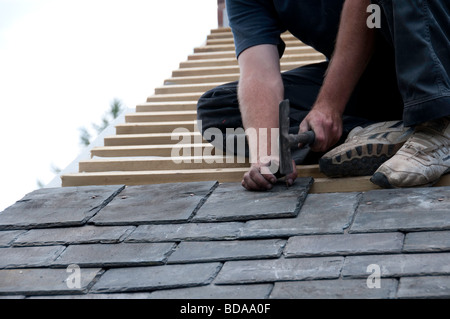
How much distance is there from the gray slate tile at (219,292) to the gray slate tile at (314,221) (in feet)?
0.88

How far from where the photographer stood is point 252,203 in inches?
69.1

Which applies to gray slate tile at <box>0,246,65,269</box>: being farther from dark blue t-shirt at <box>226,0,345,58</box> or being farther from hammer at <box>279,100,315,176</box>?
dark blue t-shirt at <box>226,0,345,58</box>

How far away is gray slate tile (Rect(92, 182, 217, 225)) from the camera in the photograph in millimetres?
1742

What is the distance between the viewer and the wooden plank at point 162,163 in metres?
2.31

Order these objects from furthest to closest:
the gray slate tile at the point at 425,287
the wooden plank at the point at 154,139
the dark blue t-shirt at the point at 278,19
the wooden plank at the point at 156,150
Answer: the wooden plank at the point at 154,139
the wooden plank at the point at 156,150
the dark blue t-shirt at the point at 278,19
the gray slate tile at the point at 425,287

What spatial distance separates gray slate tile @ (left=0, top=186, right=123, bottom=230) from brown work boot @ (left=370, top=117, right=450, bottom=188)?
87cm

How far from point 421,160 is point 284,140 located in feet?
1.40

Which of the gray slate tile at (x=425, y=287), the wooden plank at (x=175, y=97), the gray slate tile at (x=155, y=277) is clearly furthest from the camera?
the wooden plank at (x=175, y=97)

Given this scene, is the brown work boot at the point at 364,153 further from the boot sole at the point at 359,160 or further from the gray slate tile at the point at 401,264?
the gray slate tile at the point at 401,264

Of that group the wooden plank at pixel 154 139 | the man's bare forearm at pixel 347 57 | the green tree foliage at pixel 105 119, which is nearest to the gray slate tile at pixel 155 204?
the man's bare forearm at pixel 347 57

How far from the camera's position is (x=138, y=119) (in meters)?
2.94

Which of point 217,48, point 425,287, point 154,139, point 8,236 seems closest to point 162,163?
point 154,139

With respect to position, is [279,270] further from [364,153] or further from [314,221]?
[364,153]

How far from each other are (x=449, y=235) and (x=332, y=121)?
71 cm
